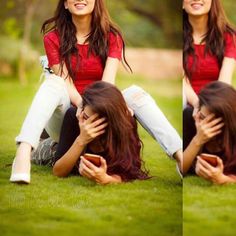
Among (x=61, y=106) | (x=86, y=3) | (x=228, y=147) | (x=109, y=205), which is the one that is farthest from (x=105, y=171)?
(x=86, y=3)

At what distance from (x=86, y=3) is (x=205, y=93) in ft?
2.56

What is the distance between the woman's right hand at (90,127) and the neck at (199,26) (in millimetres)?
669

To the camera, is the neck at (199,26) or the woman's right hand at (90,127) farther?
the neck at (199,26)

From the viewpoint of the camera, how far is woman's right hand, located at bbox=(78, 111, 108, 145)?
11.6ft

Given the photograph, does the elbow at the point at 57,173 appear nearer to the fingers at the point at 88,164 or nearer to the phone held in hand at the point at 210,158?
the fingers at the point at 88,164

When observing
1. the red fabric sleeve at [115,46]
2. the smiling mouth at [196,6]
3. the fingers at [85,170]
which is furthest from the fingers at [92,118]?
the smiling mouth at [196,6]

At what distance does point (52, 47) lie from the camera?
3.59 meters

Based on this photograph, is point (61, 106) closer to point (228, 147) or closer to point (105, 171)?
point (105, 171)

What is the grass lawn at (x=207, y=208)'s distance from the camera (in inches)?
141

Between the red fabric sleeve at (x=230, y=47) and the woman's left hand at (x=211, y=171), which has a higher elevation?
the red fabric sleeve at (x=230, y=47)

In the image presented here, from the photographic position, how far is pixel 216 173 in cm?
361

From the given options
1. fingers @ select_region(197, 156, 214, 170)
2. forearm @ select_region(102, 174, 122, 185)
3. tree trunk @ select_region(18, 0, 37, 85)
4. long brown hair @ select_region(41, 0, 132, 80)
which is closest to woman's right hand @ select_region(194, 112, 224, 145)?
fingers @ select_region(197, 156, 214, 170)

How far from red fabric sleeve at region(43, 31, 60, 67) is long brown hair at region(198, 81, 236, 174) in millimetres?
781

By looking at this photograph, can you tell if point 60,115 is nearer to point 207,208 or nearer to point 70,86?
point 70,86
